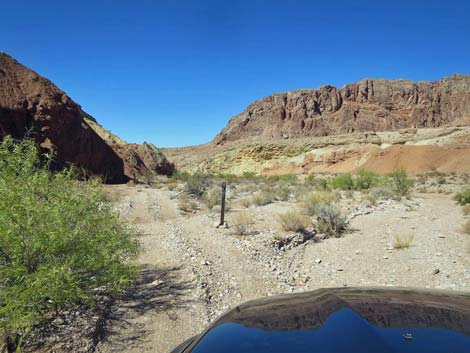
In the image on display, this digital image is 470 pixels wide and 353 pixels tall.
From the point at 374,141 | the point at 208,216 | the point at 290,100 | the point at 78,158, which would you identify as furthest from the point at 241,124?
the point at 208,216

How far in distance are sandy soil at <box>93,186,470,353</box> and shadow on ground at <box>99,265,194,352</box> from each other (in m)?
0.01

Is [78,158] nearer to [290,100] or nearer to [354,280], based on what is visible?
[354,280]

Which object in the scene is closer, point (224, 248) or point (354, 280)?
point (354, 280)

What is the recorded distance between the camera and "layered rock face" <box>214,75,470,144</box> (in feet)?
346

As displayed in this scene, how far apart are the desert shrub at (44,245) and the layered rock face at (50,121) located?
15.3 m

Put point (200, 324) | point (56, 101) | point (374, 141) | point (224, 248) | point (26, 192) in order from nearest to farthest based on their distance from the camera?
point (26, 192), point (200, 324), point (224, 248), point (56, 101), point (374, 141)

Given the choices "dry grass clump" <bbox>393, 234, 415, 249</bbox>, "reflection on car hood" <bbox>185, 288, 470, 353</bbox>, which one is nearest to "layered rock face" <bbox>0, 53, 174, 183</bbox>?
"dry grass clump" <bbox>393, 234, 415, 249</bbox>

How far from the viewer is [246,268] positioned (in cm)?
738

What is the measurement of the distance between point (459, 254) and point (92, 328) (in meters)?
8.06

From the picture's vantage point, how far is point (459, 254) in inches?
311

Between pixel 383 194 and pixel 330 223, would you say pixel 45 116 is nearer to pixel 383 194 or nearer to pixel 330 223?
pixel 330 223

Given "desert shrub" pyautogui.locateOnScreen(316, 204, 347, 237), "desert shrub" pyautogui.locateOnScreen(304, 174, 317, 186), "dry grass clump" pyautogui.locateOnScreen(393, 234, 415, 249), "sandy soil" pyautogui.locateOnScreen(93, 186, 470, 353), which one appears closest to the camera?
"sandy soil" pyautogui.locateOnScreen(93, 186, 470, 353)

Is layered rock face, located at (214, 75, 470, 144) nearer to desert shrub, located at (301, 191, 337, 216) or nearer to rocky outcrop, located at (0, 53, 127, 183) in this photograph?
rocky outcrop, located at (0, 53, 127, 183)

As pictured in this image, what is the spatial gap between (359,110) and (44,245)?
115822mm
